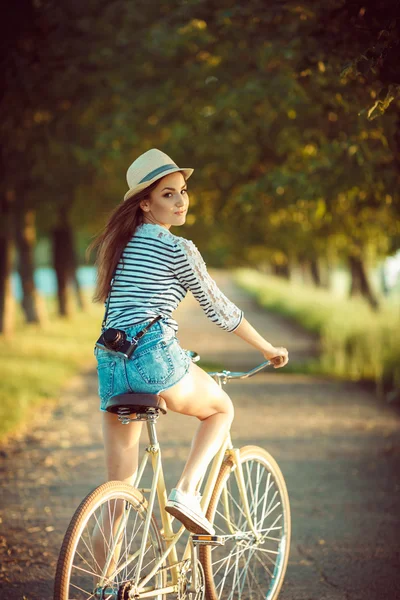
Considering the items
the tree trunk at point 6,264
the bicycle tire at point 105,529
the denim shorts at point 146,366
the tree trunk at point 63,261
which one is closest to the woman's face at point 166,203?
the denim shorts at point 146,366

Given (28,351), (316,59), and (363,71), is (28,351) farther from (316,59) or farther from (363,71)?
(363,71)

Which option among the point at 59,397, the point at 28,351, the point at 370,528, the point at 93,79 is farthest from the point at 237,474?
the point at 28,351

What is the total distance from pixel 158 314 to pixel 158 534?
2.96 ft

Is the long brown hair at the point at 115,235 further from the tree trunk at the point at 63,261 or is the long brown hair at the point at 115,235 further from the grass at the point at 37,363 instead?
the tree trunk at the point at 63,261

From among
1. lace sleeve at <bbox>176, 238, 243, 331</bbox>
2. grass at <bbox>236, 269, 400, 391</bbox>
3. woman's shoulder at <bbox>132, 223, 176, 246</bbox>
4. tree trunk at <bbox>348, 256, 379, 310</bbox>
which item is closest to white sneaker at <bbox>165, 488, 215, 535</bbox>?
lace sleeve at <bbox>176, 238, 243, 331</bbox>

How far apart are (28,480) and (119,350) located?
12.6 feet

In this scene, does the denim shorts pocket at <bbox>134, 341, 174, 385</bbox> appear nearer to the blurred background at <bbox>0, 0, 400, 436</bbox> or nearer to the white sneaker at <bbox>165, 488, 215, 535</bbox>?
the white sneaker at <bbox>165, 488, 215, 535</bbox>

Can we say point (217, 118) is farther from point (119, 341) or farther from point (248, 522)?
point (119, 341)

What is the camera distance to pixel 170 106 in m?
11.7

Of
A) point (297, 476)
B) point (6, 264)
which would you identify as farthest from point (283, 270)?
point (297, 476)

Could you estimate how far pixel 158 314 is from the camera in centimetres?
329

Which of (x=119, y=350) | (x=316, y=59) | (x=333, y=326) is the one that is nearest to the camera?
(x=119, y=350)

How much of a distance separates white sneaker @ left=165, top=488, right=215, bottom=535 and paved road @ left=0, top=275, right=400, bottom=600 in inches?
42.1

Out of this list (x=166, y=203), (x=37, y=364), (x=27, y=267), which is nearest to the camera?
(x=166, y=203)
